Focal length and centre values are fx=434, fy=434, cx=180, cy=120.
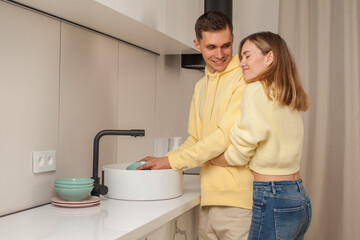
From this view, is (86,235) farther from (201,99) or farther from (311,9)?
(311,9)

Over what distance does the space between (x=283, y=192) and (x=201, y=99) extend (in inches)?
22.5

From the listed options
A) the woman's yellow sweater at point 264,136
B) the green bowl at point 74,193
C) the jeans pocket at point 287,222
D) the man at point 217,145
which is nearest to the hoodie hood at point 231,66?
the man at point 217,145

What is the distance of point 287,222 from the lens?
5.21ft

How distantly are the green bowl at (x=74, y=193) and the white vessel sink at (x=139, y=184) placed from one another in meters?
0.16

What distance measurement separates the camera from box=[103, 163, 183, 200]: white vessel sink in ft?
5.53

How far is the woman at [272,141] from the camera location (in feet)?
5.18

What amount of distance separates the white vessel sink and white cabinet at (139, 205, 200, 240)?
23cm

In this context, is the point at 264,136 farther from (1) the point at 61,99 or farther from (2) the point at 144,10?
(1) the point at 61,99

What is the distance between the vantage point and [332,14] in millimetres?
2863

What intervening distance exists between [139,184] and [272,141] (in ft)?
1.75

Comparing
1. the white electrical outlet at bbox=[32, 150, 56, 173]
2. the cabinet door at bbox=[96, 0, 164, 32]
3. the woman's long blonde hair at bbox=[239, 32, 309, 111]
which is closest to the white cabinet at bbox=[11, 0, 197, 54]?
the cabinet door at bbox=[96, 0, 164, 32]

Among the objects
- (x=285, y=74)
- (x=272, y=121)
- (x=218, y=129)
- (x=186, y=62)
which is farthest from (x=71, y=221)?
(x=186, y=62)

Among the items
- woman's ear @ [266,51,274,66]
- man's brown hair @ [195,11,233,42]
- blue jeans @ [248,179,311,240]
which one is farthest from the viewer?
man's brown hair @ [195,11,233,42]

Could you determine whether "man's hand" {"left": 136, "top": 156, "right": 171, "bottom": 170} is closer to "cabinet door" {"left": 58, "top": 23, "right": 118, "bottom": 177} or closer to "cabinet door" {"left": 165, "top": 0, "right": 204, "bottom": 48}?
"cabinet door" {"left": 58, "top": 23, "right": 118, "bottom": 177}
